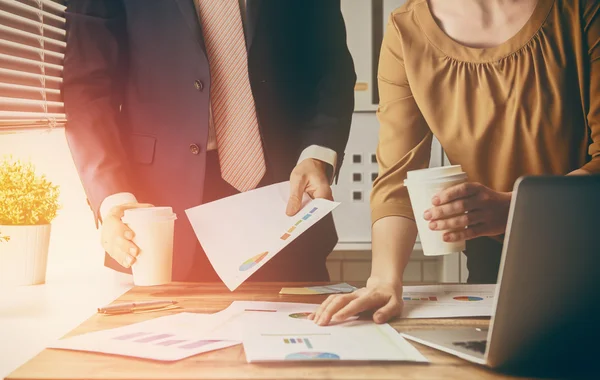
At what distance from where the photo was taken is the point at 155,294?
1.05 meters

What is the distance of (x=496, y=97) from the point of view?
120cm

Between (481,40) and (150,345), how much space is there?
0.96 m

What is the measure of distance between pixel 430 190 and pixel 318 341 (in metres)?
0.32

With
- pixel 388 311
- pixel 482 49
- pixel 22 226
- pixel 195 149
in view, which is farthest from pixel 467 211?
pixel 22 226

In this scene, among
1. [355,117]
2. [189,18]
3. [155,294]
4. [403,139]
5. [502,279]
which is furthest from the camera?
[355,117]

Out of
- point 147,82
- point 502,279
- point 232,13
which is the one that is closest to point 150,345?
point 502,279

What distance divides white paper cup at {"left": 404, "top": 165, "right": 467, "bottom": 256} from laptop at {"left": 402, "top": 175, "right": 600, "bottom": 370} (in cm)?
32

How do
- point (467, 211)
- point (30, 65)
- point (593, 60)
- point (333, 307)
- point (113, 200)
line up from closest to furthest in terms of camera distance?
point (333, 307) → point (467, 211) → point (593, 60) → point (113, 200) → point (30, 65)

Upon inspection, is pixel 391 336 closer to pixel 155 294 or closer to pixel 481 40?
pixel 155 294

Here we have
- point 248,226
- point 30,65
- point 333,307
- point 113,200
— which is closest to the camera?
point 333,307

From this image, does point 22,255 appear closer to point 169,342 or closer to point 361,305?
point 169,342

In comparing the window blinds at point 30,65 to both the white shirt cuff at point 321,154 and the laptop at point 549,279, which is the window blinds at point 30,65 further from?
the laptop at point 549,279

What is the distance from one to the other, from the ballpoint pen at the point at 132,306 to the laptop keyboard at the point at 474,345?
0.50 m

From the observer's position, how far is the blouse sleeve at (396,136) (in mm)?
1104
